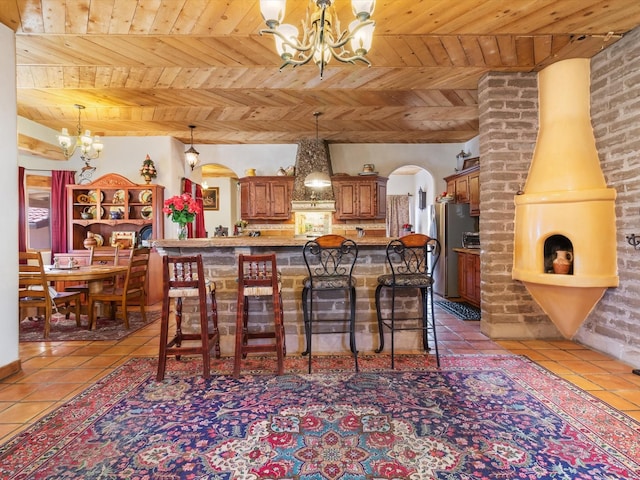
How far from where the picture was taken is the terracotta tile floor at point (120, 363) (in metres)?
2.29

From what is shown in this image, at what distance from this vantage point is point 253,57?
3365 mm

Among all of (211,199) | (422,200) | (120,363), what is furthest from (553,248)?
(211,199)

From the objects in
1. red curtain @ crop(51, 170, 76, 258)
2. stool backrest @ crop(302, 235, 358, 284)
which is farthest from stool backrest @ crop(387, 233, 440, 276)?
red curtain @ crop(51, 170, 76, 258)

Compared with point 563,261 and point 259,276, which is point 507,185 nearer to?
point 563,261

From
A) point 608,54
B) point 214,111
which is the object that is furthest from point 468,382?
point 214,111

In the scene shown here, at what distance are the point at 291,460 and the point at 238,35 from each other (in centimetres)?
323

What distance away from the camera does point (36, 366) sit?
297 centimetres

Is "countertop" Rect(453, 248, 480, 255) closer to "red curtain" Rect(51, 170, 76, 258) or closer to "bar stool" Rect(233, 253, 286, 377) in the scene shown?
"bar stool" Rect(233, 253, 286, 377)

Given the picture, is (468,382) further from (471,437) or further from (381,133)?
(381,133)

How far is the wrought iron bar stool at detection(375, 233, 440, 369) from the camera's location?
113 inches

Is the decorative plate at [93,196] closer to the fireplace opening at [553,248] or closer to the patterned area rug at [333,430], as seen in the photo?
the patterned area rug at [333,430]

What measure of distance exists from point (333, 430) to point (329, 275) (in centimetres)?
126

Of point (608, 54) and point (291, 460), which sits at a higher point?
point (608, 54)

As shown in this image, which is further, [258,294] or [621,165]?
[621,165]
